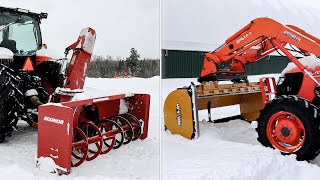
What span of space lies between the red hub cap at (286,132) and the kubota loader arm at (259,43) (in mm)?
→ 460

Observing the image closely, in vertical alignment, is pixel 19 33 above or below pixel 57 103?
above

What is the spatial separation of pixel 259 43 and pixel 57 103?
2.27 meters

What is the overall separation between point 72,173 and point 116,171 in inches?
14.0

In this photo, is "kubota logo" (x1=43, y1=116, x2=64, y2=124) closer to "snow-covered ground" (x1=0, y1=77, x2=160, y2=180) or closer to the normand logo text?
the normand logo text

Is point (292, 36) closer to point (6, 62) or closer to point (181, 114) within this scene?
point (181, 114)

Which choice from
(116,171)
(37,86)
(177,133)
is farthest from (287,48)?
(37,86)

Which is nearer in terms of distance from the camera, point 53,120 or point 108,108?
point 53,120

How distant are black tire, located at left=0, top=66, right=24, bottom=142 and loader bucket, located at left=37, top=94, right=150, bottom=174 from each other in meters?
0.70

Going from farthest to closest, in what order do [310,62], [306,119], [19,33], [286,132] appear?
1. [19,33]
2. [310,62]
3. [286,132]
4. [306,119]

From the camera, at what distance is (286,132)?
331cm

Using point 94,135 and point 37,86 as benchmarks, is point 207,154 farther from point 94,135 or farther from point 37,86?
point 37,86

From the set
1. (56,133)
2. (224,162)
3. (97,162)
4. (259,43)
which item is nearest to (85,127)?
(97,162)

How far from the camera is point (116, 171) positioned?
2967 mm

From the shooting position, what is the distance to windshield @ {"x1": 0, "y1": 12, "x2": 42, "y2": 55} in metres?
4.29
